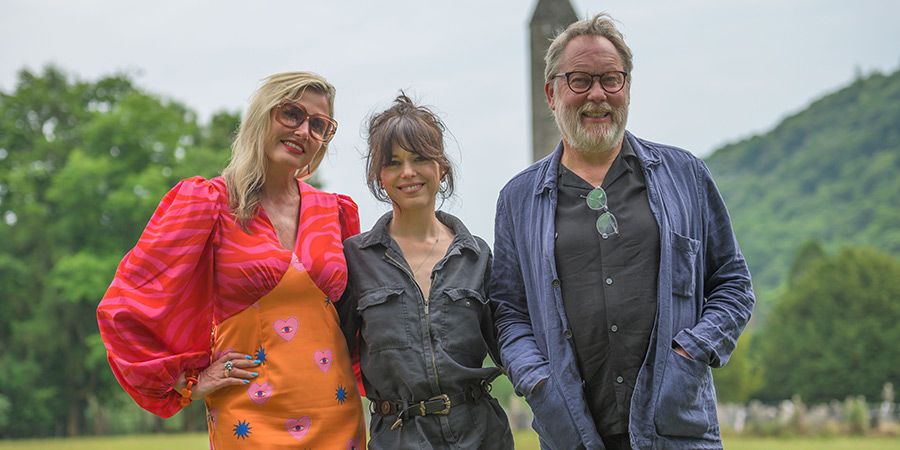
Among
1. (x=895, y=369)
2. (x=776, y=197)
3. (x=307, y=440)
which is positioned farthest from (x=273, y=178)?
(x=776, y=197)

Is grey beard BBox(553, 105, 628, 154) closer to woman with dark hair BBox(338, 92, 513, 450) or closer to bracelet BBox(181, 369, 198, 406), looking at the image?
woman with dark hair BBox(338, 92, 513, 450)

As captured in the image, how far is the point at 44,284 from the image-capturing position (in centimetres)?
3247

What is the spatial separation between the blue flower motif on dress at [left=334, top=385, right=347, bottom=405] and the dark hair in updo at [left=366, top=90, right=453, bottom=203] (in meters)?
0.92

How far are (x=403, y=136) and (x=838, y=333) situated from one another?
42836 mm

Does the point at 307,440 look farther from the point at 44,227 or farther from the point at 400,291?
the point at 44,227

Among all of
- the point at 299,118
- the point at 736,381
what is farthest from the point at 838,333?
the point at 299,118

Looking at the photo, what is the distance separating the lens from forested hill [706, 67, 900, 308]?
79.3 meters

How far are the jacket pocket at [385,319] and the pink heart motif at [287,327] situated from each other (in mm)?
300

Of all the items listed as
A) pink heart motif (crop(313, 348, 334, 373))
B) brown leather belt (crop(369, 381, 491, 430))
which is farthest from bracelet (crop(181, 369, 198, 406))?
brown leather belt (crop(369, 381, 491, 430))

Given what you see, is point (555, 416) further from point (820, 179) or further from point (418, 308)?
point (820, 179)

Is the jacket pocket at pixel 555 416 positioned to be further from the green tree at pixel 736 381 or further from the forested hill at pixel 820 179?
the forested hill at pixel 820 179

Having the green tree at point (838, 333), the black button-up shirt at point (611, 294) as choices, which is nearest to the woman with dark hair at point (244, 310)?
the black button-up shirt at point (611, 294)

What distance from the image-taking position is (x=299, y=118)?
392 centimetres

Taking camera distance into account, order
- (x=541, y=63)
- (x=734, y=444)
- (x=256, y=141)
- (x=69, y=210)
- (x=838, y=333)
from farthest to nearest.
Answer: (x=838, y=333)
(x=69, y=210)
(x=734, y=444)
(x=541, y=63)
(x=256, y=141)
